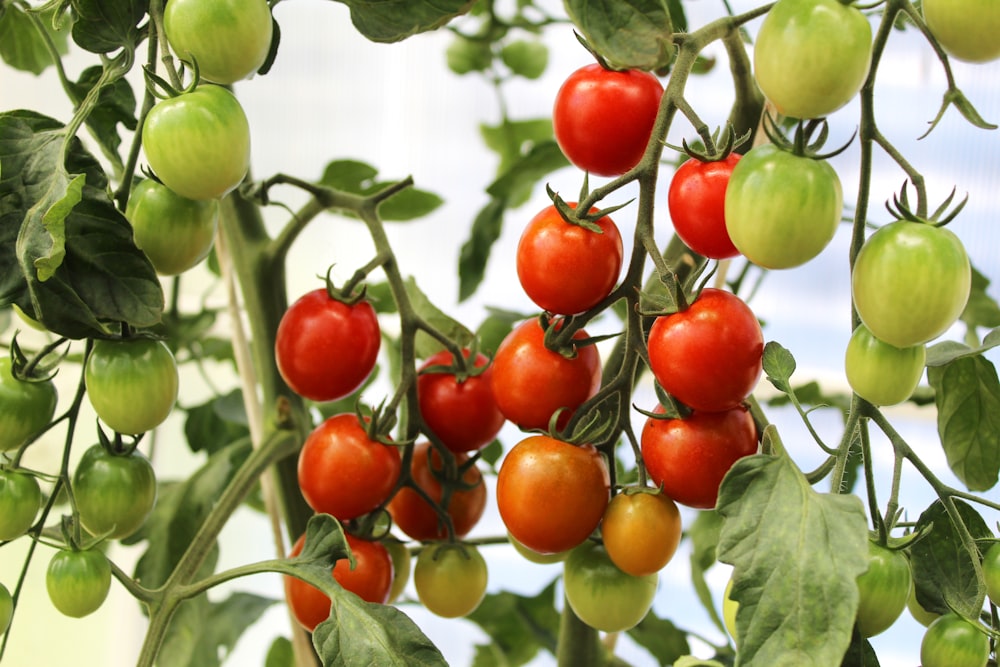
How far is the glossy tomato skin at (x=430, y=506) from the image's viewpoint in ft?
1.63

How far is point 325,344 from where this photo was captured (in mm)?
460

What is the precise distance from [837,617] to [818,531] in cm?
3

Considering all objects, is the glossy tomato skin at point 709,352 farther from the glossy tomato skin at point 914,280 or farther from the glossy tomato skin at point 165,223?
the glossy tomato skin at point 165,223

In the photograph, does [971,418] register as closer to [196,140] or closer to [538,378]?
[538,378]

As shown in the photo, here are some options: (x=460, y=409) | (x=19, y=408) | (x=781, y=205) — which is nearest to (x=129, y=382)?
(x=19, y=408)

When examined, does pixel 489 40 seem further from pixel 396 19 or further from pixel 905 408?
pixel 905 408

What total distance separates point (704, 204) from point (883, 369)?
0.08m

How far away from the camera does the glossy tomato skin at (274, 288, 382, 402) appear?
460mm

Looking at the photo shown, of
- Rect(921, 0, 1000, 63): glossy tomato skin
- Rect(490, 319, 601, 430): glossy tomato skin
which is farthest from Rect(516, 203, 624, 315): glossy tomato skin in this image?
Rect(921, 0, 1000, 63): glossy tomato skin

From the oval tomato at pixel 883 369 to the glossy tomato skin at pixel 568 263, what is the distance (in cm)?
10

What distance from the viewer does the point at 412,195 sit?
26.0 inches

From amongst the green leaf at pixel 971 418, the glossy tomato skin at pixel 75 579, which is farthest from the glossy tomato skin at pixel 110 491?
the green leaf at pixel 971 418

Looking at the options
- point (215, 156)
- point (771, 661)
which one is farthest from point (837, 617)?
point (215, 156)

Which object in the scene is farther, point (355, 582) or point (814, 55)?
point (355, 582)
